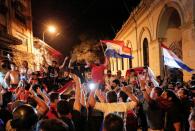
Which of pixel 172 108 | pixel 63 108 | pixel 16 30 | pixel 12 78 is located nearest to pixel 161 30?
pixel 16 30

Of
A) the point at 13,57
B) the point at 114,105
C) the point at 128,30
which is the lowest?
the point at 114,105

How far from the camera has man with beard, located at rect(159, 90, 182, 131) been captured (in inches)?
268

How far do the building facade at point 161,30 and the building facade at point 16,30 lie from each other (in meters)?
8.57

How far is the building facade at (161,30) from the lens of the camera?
13742 mm

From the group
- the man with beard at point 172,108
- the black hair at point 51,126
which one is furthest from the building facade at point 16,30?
the black hair at point 51,126

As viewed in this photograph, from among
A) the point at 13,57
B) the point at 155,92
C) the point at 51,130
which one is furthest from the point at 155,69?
the point at 51,130

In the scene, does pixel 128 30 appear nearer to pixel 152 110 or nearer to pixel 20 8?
pixel 20 8

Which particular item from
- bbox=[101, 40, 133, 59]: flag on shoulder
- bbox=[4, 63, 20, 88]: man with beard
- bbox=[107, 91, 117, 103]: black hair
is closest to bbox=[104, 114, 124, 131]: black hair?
→ bbox=[107, 91, 117, 103]: black hair

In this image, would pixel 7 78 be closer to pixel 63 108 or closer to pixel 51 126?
pixel 63 108

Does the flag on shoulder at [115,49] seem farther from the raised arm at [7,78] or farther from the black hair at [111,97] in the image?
the black hair at [111,97]

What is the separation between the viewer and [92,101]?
19.2ft

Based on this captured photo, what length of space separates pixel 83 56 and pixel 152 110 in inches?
1440

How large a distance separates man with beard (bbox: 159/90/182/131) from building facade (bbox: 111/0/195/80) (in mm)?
7187

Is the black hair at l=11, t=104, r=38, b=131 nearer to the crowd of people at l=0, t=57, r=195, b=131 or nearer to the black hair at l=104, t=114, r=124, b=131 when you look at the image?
the crowd of people at l=0, t=57, r=195, b=131
